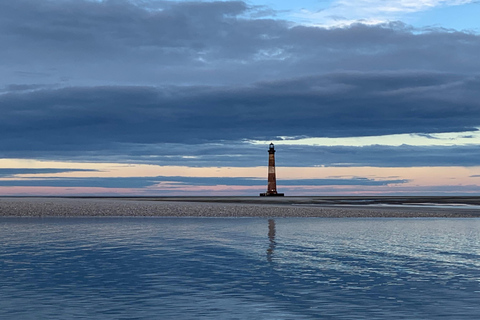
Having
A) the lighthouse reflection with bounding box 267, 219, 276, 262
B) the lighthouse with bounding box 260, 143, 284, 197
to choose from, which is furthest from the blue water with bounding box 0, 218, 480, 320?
the lighthouse with bounding box 260, 143, 284, 197

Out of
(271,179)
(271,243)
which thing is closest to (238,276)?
(271,243)

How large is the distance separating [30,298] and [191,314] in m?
5.17

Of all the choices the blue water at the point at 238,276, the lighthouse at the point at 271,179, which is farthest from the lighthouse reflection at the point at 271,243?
the lighthouse at the point at 271,179

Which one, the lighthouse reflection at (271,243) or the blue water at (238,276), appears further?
the lighthouse reflection at (271,243)

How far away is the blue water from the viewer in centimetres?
1420

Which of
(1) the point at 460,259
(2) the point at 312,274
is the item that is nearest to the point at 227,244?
(2) the point at 312,274

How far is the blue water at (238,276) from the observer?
14195 mm

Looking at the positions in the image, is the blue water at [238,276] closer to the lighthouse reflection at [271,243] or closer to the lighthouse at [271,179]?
the lighthouse reflection at [271,243]

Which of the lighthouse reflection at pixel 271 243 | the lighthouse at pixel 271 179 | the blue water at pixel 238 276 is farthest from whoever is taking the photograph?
the lighthouse at pixel 271 179

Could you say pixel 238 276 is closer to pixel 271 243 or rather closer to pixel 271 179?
pixel 271 243

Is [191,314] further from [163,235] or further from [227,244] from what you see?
[163,235]

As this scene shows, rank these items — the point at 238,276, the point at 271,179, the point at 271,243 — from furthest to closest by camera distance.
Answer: the point at 271,179 < the point at 271,243 < the point at 238,276

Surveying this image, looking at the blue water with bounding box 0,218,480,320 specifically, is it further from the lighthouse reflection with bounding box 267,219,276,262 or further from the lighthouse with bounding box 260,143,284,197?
the lighthouse with bounding box 260,143,284,197

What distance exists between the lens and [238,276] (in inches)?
756
